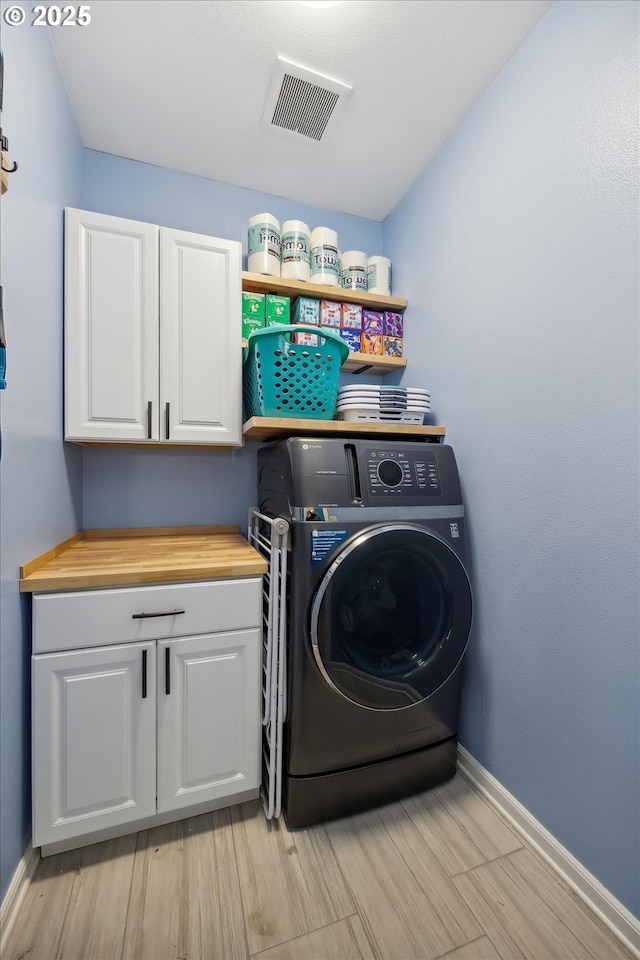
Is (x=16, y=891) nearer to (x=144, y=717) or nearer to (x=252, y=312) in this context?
(x=144, y=717)

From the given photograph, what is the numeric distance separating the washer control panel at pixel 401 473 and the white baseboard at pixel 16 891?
4.85 ft

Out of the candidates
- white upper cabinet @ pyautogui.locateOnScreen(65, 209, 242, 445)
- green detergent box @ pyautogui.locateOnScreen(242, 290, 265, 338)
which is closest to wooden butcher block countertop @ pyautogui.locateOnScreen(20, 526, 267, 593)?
white upper cabinet @ pyautogui.locateOnScreen(65, 209, 242, 445)

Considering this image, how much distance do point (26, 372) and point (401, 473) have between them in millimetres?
1235

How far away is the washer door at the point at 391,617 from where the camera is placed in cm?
127

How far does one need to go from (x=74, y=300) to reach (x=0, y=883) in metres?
1.77

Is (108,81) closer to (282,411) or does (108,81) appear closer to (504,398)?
(282,411)

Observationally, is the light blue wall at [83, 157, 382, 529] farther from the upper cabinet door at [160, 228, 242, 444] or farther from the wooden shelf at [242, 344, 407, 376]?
the wooden shelf at [242, 344, 407, 376]

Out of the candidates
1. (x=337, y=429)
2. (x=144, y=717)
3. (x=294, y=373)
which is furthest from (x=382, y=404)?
(x=144, y=717)

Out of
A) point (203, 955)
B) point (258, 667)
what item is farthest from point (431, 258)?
point (203, 955)

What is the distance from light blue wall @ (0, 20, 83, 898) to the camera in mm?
1034

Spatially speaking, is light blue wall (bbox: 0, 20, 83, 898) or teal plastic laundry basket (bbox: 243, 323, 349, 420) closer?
light blue wall (bbox: 0, 20, 83, 898)

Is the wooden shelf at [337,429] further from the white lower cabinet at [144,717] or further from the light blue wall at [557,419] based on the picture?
the white lower cabinet at [144,717]

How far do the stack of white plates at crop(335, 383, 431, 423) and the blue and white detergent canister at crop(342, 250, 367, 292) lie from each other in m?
0.67

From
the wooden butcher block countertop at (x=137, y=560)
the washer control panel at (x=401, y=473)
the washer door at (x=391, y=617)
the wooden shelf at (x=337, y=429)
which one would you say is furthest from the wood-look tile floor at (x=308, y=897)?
the wooden shelf at (x=337, y=429)
